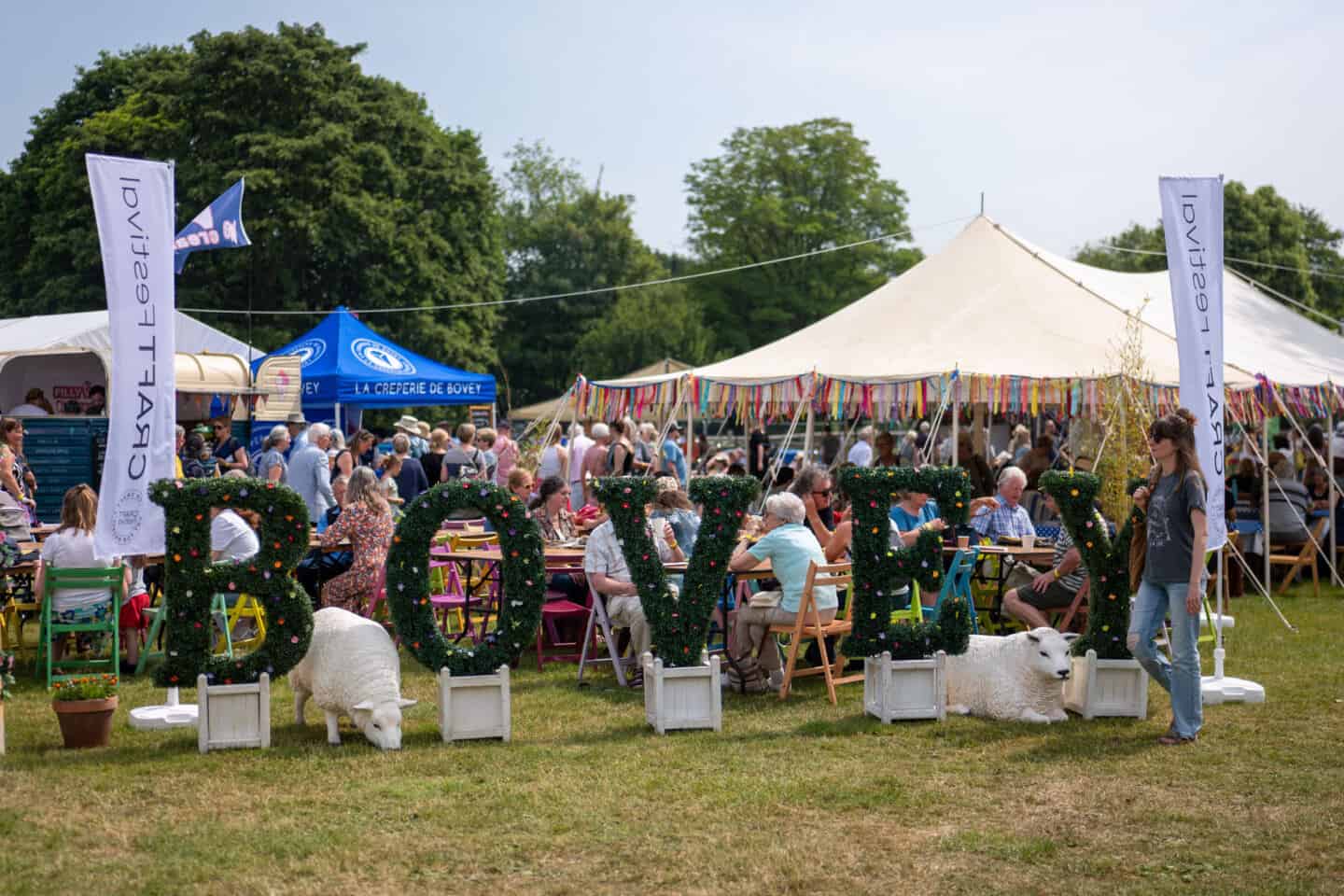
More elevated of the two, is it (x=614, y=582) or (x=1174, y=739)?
(x=614, y=582)

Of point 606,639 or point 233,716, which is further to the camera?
point 606,639

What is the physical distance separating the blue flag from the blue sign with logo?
6.05 metres

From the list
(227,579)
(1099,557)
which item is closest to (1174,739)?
(1099,557)

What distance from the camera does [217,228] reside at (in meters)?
10.2

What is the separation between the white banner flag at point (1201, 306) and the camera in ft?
24.9

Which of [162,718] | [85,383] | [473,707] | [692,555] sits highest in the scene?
[85,383]

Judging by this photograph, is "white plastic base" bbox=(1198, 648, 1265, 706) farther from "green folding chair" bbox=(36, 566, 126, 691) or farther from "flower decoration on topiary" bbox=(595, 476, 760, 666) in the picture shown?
"green folding chair" bbox=(36, 566, 126, 691)

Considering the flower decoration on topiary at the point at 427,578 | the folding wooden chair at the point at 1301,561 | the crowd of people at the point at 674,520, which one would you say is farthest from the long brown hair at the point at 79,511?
the folding wooden chair at the point at 1301,561

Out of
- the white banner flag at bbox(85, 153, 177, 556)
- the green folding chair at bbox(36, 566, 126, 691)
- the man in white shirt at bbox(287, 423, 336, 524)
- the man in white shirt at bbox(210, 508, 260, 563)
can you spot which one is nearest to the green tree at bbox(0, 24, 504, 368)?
the man in white shirt at bbox(287, 423, 336, 524)

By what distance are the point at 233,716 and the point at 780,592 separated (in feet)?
10.3

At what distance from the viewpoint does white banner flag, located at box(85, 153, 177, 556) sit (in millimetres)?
6699

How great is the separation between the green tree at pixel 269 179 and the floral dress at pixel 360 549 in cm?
1940

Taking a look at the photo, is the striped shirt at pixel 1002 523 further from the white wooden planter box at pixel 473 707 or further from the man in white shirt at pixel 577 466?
the man in white shirt at pixel 577 466

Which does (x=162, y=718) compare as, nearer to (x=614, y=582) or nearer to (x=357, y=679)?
(x=357, y=679)
